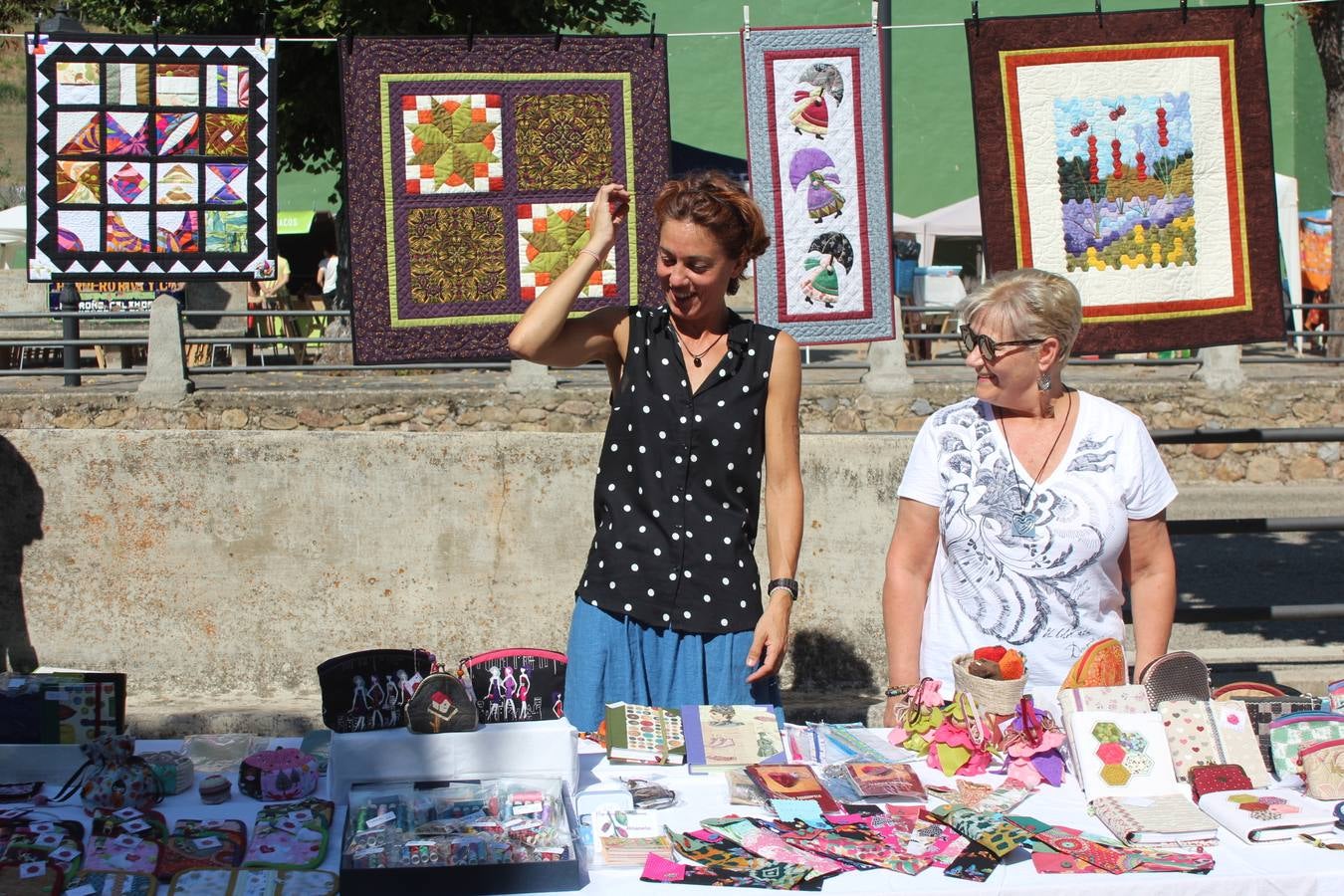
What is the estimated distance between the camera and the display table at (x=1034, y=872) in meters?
2.18

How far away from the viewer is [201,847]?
2219 mm

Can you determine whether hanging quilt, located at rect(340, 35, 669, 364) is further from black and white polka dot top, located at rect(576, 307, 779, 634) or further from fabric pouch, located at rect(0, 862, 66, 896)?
fabric pouch, located at rect(0, 862, 66, 896)

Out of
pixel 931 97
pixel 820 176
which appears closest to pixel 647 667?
pixel 820 176

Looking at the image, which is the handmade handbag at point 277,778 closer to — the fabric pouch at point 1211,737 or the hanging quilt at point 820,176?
the fabric pouch at point 1211,737

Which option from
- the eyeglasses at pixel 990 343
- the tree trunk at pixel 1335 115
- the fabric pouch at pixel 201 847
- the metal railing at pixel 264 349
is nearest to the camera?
the fabric pouch at pixel 201 847

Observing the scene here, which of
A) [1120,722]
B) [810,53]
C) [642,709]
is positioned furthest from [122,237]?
[1120,722]

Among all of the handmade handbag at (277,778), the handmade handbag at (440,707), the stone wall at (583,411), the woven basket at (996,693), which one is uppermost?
the stone wall at (583,411)

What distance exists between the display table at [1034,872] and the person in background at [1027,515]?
0.62 m

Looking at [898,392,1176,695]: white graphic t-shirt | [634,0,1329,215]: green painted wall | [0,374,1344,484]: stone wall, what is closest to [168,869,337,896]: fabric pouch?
[898,392,1176,695]: white graphic t-shirt

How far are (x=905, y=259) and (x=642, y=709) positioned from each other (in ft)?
51.1

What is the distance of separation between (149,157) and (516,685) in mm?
3175

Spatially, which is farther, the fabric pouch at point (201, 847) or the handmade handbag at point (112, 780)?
the handmade handbag at point (112, 780)

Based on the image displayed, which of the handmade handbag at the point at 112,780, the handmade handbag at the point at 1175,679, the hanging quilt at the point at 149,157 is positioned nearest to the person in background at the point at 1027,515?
the handmade handbag at the point at 1175,679

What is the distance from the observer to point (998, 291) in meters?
3.12
